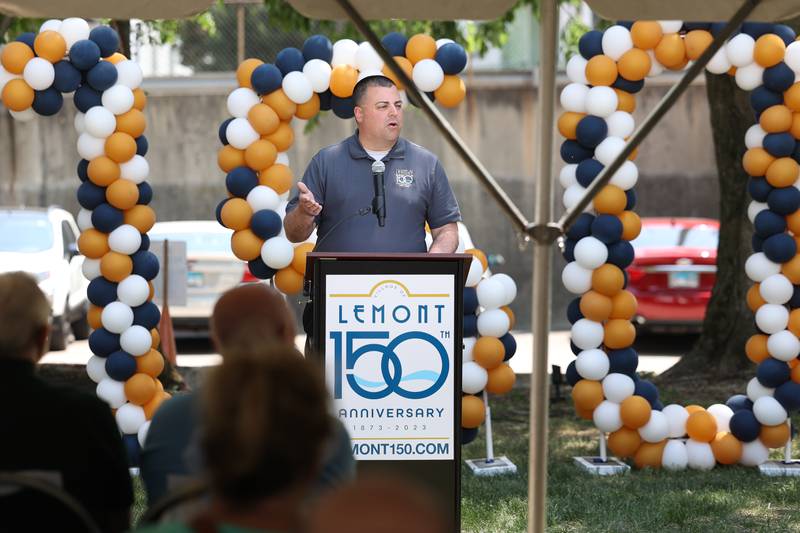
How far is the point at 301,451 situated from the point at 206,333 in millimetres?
13217

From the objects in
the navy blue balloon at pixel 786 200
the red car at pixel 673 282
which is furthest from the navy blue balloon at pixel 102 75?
the red car at pixel 673 282

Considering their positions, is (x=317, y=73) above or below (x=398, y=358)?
above

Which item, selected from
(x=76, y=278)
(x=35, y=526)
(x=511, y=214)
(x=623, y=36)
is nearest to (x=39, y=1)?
(x=511, y=214)

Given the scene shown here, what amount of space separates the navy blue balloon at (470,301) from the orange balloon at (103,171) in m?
2.18

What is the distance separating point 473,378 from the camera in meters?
7.79

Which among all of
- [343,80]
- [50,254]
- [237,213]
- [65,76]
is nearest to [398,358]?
[237,213]

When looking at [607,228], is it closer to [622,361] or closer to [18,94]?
[622,361]

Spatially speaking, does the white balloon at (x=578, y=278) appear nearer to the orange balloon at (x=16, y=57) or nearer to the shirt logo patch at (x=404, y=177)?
the shirt logo patch at (x=404, y=177)

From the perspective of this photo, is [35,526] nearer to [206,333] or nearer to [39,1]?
[39,1]

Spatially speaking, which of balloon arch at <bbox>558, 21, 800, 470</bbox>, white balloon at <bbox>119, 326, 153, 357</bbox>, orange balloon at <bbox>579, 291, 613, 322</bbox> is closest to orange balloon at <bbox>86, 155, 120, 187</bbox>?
white balloon at <bbox>119, 326, 153, 357</bbox>

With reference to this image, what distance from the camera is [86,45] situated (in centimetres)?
764

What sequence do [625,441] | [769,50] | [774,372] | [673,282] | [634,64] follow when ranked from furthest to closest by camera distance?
[673,282], [625,441], [774,372], [634,64], [769,50]

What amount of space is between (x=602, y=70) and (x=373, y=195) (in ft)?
6.11

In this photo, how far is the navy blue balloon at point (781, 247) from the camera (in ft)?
24.6
